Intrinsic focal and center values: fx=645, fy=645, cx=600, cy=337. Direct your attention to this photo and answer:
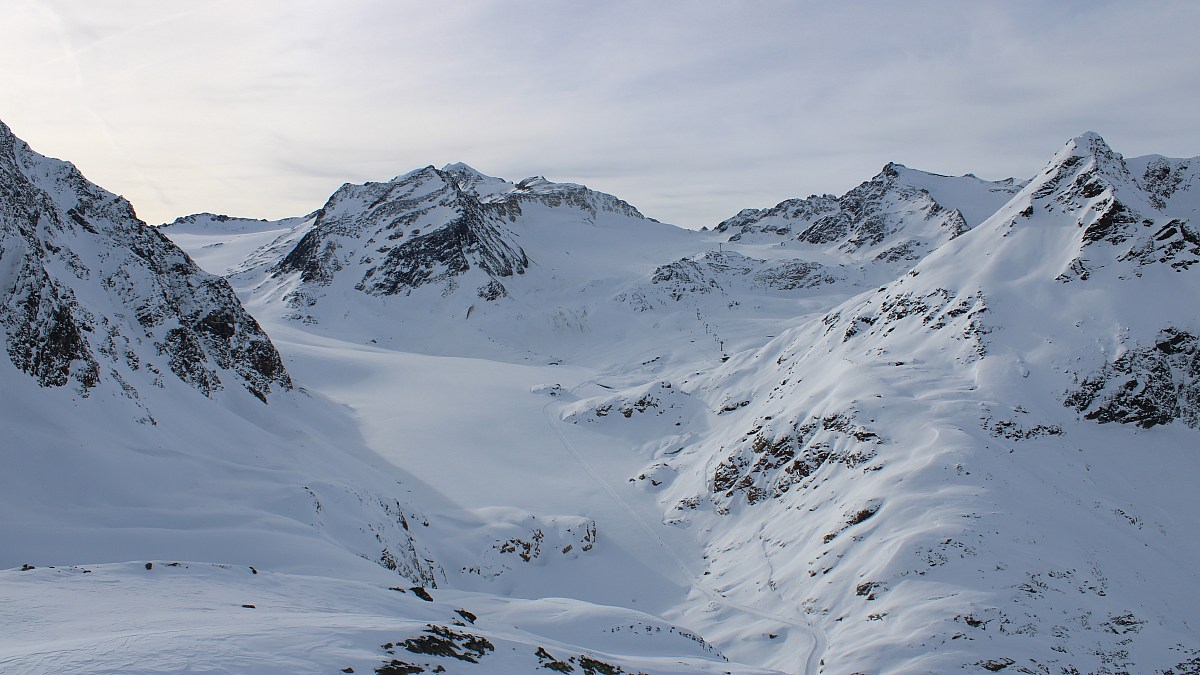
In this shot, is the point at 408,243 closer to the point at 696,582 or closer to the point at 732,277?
the point at 732,277

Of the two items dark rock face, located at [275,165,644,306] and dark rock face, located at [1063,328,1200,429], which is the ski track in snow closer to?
dark rock face, located at [1063,328,1200,429]

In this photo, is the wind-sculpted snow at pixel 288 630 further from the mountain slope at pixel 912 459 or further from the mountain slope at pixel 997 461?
the mountain slope at pixel 997 461

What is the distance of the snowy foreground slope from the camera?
384 inches

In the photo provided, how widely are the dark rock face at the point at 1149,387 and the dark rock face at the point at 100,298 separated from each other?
34.8m

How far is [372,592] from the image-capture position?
47.2 ft

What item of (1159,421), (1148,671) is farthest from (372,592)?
(1159,421)

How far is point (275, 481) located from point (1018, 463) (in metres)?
25.2

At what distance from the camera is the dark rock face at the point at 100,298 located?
1995 centimetres

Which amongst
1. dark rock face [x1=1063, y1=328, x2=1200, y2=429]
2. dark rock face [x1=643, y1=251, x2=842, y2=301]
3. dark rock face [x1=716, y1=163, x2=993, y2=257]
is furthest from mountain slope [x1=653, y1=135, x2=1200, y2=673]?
dark rock face [x1=716, y1=163, x2=993, y2=257]

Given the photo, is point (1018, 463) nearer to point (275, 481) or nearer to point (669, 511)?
point (669, 511)

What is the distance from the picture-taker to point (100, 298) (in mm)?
28609

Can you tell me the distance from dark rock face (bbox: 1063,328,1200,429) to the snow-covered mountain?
0.28ft

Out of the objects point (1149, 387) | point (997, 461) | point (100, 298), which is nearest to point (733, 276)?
point (1149, 387)

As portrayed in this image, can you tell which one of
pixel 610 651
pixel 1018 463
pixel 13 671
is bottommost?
pixel 610 651
